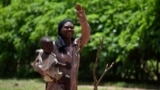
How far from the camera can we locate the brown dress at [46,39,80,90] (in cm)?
431

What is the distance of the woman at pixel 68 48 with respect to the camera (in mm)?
4367

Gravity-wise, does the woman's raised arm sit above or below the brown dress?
Result: above

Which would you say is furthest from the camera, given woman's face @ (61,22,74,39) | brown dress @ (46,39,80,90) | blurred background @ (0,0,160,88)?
blurred background @ (0,0,160,88)

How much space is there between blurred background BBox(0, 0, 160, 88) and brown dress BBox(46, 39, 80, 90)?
9.71 m

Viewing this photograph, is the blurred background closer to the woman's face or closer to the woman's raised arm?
the woman's raised arm

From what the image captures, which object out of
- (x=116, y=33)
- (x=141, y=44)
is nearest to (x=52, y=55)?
(x=141, y=44)

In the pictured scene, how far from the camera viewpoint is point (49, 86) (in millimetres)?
4379

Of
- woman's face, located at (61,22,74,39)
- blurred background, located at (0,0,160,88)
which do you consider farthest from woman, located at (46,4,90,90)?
blurred background, located at (0,0,160,88)

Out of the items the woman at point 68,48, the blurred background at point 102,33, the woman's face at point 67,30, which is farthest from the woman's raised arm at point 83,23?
the blurred background at point 102,33

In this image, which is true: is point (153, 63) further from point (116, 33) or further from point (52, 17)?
point (52, 17)

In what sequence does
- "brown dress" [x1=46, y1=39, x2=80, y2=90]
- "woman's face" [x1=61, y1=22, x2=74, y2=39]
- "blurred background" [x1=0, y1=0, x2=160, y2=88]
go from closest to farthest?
1. "brown dress" [x1=46, y1=39, x2=80, y2=90]
2. "woman's face" [x1=61, y1=22, x2=74, y2=39]
3. "blurred background" [x1=0, y1=0, x2=160, y2=88]

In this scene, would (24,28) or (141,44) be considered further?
(24,28)

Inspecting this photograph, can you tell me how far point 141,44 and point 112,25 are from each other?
1484 mm

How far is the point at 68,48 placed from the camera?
4.58m
